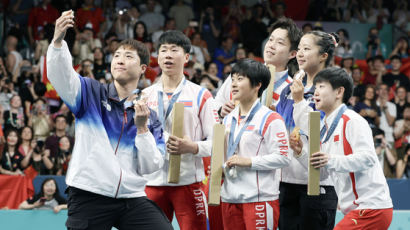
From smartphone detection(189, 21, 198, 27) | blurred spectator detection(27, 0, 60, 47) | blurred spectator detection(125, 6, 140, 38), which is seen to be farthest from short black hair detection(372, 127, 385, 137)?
blurred spectator detection(27, 0, 60, 47)

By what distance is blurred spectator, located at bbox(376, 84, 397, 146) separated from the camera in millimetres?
12070

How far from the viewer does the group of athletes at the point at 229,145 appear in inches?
183

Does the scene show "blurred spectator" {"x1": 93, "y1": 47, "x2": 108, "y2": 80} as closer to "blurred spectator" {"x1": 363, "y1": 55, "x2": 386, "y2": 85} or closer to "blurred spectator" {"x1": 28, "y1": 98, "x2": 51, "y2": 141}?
"blurred spectator" {"x1": 28, "y1": 98, "x2": 51, "y2": 141}

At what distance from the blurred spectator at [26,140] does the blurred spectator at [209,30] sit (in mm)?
5384

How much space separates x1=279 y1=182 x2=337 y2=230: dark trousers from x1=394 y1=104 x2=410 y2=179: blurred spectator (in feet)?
18.6

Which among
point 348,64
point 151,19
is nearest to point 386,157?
point 348,64

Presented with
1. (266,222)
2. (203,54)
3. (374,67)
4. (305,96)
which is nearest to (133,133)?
(266,222)

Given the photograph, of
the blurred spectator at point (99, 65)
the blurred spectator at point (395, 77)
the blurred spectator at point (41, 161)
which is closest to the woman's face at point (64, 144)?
the blurred spectator at point (41, 161)

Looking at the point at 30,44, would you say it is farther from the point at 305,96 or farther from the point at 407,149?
the point at 305,96

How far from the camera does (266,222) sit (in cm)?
515

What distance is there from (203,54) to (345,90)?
8282 mm

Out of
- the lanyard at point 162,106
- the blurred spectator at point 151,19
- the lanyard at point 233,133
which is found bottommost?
the lanyard at point 233,133

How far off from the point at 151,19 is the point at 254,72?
9134 mm

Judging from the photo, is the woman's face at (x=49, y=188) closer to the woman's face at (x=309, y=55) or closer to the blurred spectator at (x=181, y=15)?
the woman's face at (x=309, y=55)
